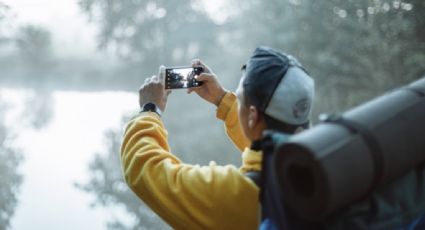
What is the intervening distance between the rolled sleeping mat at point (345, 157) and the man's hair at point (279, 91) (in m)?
0.13

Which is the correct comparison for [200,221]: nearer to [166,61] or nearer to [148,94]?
[148,94]

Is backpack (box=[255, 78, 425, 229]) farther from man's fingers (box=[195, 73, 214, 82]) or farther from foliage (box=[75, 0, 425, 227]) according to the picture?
foliage (box=[75, 0, 425, 227])

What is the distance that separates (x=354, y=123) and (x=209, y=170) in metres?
0.25

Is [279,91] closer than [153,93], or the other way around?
[279,91]

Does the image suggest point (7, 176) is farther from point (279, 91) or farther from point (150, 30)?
point (279, 91)

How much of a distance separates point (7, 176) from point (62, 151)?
0.17 metres

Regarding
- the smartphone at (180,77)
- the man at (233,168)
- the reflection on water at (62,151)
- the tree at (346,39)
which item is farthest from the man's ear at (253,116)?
the tree at (346,39)

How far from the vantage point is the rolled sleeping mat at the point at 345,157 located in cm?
52

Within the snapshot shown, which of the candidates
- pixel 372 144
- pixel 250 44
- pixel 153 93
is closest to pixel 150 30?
pixel 250 44

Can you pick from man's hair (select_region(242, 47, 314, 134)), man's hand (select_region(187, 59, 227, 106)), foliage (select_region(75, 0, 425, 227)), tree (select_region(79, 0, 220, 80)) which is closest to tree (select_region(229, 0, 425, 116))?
foliage (select_region(75, 0, 425, 227))

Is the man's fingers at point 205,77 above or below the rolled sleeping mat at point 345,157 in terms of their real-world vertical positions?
above

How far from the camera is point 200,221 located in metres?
0.72

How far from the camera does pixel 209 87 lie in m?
1.01

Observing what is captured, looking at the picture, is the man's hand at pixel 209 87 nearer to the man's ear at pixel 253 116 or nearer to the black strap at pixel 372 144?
the man's ear at pixel 253 116
